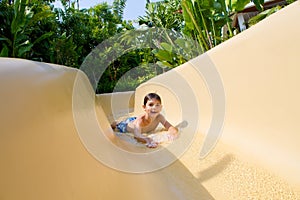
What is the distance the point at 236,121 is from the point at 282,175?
728 millimetres

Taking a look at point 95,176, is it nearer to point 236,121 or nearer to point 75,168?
point 75,168

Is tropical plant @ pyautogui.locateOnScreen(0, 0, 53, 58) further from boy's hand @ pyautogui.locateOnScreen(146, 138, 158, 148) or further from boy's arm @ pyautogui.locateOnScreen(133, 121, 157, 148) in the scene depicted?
boy's hand @ pyautogui.locateOnScreen(146, 138, 158, 148)

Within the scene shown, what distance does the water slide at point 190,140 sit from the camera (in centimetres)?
82

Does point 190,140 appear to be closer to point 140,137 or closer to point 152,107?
point 140,137

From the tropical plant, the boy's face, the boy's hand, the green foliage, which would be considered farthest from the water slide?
the tropical plant

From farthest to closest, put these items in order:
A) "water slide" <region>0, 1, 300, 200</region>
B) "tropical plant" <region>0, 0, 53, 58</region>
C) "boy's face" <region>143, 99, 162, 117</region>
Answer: "tropical plant" <region>0, 0, 53, 58</region>, "boy's face" <region>143, 99, 162, 117</region>, "water slide" <region>0, 1, 300, 200</region>

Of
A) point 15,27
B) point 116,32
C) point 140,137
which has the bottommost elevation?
point 140,137

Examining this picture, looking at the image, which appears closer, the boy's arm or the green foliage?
the boy's arm

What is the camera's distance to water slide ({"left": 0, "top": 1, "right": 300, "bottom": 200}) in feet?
2.69

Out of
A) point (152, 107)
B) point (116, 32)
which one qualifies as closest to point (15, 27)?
point (152, 107)

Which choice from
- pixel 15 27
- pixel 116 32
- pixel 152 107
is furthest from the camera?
pixel 116 32

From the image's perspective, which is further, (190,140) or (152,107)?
(152,107)

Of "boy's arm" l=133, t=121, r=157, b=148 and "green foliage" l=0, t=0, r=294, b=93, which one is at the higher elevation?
"green foliage" l=0, t=0, r=294, b=93

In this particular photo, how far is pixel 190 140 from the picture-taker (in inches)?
97.0
